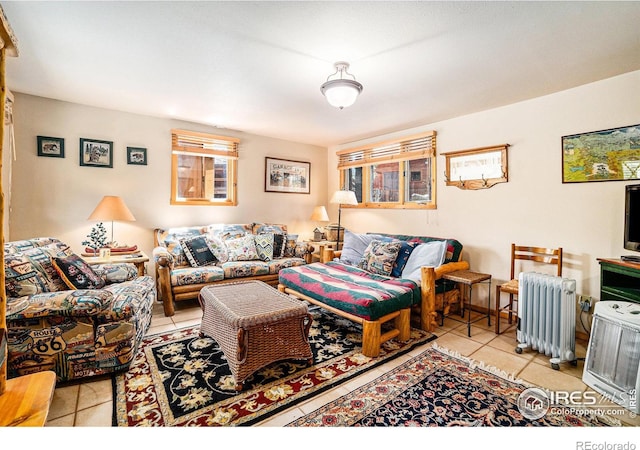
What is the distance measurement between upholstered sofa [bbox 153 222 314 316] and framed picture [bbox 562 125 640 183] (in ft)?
10.7

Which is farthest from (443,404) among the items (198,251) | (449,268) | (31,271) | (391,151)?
(391,151)

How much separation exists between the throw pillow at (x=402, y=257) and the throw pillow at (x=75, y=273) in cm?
294

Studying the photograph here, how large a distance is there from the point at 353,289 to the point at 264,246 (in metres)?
1.81

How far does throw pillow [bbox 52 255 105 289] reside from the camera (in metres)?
2.29

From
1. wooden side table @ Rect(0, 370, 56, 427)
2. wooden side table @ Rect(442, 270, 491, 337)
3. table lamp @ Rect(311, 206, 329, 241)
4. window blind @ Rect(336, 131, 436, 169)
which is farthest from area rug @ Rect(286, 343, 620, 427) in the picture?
table lamp @ Rect(311, 206, 329, 241)

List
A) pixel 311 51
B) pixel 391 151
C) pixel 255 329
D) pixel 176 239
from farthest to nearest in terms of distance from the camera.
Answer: pixel 391 151 → pixel 176 239 → pixel 311 51 → pixel 255 329

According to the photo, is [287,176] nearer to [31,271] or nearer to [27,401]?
[31,271]

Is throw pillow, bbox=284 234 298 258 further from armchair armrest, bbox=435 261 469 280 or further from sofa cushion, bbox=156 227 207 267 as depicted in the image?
armchair armrest, bbox=435 261 469 280

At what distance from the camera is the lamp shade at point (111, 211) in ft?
10.8

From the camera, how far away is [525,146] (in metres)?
3.21

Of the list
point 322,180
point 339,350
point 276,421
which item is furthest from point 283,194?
point 276,421

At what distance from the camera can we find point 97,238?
11.6 ft

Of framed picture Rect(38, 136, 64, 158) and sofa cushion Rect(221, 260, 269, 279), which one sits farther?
sofa cushion Rect(221, 260, 269, 279)
